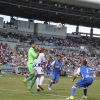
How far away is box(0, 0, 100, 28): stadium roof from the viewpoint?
59.0 m

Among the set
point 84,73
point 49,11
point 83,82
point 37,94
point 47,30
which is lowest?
point 37,94

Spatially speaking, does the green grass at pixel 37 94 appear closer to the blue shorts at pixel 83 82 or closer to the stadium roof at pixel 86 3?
the blue shorts at pixel 83 82

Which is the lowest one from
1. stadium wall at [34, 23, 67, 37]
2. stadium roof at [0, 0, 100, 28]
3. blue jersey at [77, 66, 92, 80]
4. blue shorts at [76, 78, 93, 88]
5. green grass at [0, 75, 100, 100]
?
→ green grass at [0, 75, 100, 100]

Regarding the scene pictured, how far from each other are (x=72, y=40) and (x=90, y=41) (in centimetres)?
522

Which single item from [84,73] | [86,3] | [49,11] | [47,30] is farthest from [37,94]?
[47,30]

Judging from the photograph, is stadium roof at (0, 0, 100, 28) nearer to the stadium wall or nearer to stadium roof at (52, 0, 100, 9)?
stadium roof at (52, 0, 100, 9)

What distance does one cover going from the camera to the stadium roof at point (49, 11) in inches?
2324

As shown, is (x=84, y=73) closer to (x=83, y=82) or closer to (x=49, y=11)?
(x=83, y=82)

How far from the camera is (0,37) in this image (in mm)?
56031

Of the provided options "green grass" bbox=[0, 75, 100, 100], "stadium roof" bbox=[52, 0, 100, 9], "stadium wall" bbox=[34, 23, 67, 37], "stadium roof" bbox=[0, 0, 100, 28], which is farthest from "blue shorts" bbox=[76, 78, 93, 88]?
"stadium wall" bbox=[34, 23, 67, 37]

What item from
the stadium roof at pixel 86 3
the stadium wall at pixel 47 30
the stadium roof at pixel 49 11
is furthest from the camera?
the stadium wall at pixel 47 30

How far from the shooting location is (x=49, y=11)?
6203 centimetres

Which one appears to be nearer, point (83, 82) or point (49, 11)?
point (83, 82)

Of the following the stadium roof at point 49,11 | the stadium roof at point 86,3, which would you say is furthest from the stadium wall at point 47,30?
the stadium roof at point 86,3
